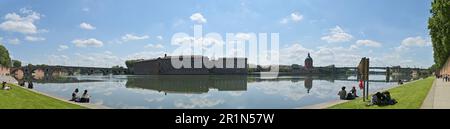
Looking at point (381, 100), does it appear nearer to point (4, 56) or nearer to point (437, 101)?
point (437, 101)

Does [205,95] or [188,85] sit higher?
[188,85]

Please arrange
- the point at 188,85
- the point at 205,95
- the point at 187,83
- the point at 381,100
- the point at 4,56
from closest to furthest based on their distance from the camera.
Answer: the point at 381,100 → the point at 205,95 → the point at 188,85 → the point at 187,83 → the point at 4,56

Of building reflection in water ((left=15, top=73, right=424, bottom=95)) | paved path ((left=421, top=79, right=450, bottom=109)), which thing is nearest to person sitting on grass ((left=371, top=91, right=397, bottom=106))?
paved path ((left=421, top=79, right=450, bottom=109))

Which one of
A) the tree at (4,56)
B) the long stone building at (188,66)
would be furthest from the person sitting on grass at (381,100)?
the long stone building at (188,66)

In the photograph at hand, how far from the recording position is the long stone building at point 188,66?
7323 inches

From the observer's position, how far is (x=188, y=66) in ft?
608

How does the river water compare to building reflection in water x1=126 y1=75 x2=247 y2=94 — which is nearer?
the river water

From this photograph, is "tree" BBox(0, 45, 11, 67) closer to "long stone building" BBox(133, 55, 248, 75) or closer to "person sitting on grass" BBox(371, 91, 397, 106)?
"long stone building" BBox(133, 55, 248, 75)

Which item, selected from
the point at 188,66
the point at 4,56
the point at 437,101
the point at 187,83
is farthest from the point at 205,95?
the point at 188,66

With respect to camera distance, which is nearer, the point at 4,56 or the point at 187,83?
the point at 187,83

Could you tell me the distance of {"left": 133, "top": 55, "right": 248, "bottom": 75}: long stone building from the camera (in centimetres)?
18600

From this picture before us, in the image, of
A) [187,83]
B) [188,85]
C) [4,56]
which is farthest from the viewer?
[4,56]
